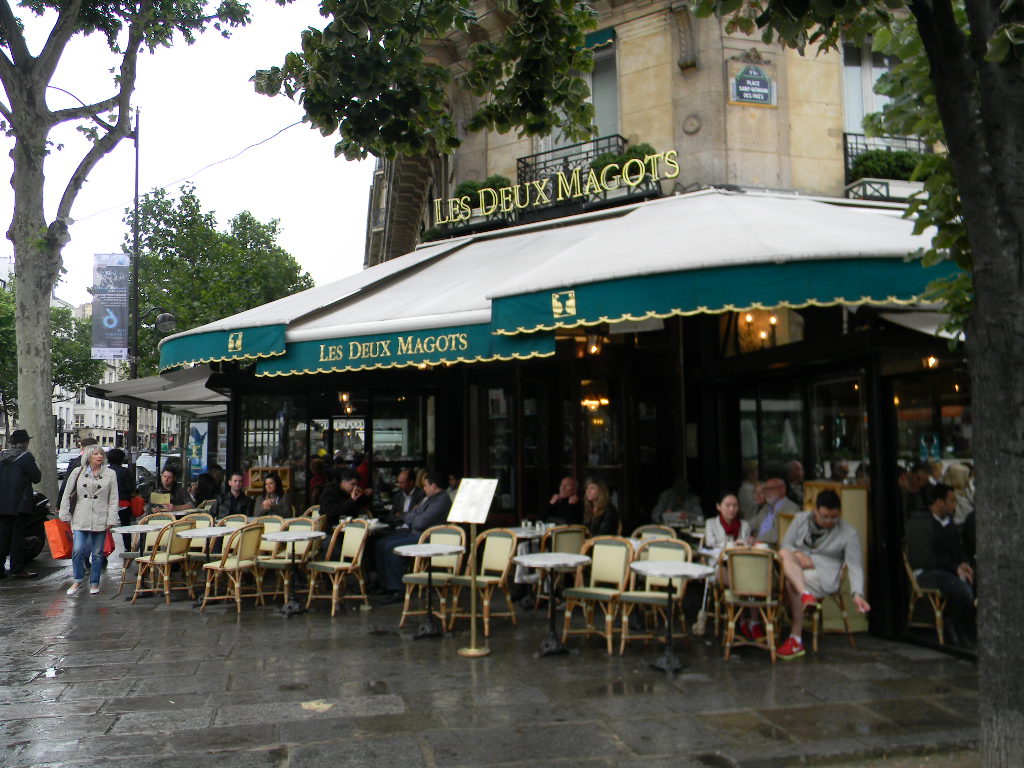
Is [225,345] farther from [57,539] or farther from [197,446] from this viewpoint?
[197,446]

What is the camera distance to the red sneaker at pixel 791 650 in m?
6.65

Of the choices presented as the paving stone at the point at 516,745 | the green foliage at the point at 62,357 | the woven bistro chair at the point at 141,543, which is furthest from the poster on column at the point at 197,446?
the green foliage at the point at 62,357

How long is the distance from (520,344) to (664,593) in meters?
2.42

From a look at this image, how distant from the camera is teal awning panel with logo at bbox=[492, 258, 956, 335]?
629 centimetres

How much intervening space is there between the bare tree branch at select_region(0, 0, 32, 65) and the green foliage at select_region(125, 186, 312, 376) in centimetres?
1024

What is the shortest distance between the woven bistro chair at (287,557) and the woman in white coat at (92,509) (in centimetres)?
203

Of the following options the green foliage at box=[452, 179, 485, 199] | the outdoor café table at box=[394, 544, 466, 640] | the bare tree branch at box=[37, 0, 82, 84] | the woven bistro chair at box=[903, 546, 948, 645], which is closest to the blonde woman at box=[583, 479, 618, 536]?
the outdoor café table at box=[394, 544, 466, 640]

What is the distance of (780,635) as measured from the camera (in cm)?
728

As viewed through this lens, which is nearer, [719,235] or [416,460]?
[719,235]

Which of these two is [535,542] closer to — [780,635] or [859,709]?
[780,635]

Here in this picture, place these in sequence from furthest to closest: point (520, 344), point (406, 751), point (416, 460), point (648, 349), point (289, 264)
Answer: point (289, 264) → point (416, 460) → point (648, 349) → point (520, 344) → point (406, 751)

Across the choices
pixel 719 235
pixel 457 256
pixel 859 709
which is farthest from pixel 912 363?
pixel 457 256

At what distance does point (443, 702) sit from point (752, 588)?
Result: 8.36 feet

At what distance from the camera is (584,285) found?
6.94m
